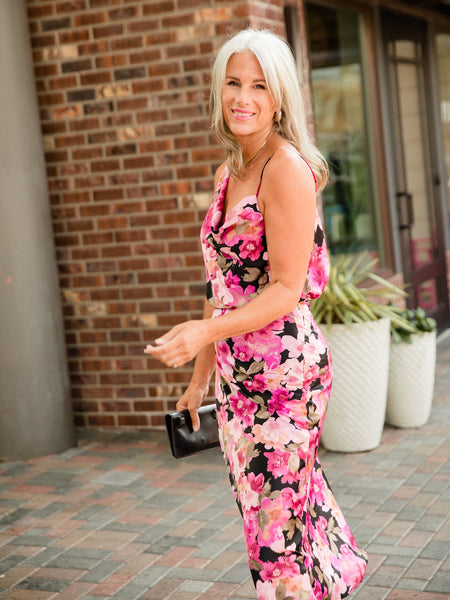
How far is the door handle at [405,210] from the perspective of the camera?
7190 millimetres

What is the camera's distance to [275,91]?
7.50 feet

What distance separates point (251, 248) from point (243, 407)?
1.45ft

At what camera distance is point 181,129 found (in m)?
5.06

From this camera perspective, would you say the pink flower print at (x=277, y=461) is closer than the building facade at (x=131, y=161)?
Yes

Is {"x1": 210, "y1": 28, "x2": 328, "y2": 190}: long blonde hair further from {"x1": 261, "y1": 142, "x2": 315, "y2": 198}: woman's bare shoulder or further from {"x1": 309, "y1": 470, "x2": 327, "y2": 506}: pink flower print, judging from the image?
{"x1": 309, "y1": 470, "x2": 327, "y2": 506}: pink flower print

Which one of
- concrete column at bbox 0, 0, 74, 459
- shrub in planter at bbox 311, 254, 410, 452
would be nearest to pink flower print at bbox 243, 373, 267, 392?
shrub in planter at bbox 311, 254, 410, 452

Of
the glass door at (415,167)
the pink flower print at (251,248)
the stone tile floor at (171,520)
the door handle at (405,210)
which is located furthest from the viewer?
the glass door at (415,167)

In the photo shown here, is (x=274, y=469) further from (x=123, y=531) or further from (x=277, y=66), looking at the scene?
(x=123, y=531)

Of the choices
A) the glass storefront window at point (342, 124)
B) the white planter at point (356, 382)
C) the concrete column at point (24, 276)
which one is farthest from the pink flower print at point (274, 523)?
the glass storefront window at point (342, 124)

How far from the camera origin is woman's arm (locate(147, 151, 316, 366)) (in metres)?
2.18

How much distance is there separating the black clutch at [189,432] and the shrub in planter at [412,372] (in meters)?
2.75

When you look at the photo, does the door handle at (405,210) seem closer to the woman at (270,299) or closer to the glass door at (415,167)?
the glass door at (415,167)

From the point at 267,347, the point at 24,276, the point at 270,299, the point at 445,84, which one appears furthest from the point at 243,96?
the point at 445,84

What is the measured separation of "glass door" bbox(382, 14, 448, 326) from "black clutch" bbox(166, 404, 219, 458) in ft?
15.8
